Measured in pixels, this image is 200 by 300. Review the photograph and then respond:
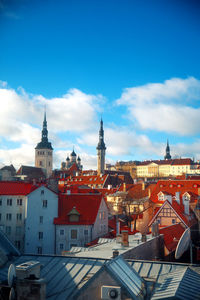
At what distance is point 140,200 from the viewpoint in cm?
6166

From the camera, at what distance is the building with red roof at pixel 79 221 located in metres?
38.3

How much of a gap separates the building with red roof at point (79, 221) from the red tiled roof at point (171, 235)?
10.8 meters

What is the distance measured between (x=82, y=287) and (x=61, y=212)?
29.9 metres

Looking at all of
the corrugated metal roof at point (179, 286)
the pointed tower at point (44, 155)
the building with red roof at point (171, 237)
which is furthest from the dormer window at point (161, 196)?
the pointed tower at point (44, 155)

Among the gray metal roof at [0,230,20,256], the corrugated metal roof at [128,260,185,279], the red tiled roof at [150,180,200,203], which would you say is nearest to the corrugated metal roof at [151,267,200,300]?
the corrugated metal roof at [128,260,185,279]

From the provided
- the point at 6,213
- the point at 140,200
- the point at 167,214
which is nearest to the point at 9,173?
the point at 140,200

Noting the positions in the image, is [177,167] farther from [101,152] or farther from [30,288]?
[30,288]

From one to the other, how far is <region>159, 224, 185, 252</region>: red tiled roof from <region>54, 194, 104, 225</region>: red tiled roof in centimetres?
1095

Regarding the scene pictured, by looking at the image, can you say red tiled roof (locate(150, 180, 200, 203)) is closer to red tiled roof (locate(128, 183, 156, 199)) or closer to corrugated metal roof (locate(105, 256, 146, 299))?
red tiled roof (locate(128, 183, 156, 199))

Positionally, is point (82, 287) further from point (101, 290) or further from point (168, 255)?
point (168, 255)

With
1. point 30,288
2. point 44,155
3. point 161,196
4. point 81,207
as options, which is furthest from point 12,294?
point 44,155

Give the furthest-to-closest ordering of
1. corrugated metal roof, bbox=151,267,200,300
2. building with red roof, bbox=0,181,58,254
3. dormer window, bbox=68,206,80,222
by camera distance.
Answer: building with red roof, bbox=0,181,58,254
dormer window, bbox=68,206,80,222
corrugated metal roof, bbox=151,267,200,300

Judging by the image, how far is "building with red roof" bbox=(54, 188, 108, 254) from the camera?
126ft

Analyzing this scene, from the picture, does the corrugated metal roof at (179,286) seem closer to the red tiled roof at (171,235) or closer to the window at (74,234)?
the red tiled roof at (171,235)
